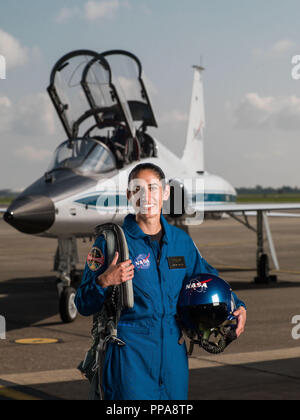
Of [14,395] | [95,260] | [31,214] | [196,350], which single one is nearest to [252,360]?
[196,350]

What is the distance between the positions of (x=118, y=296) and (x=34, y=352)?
5198 millimetres

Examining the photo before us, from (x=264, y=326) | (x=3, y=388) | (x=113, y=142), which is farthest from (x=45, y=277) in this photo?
(x=3, y=388)

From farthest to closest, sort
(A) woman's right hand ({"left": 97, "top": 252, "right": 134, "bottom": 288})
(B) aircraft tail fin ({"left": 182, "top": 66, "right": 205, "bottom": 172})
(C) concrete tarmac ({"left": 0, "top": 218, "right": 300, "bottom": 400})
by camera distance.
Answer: (B) aircraft tail fin ({"left": 182, "top": 66, "right": 205, "bottom": 172}), (C) concrete tarmac ({"left": 0, "top": 218, "right": 300, "bottom": 400}), (A) woman's right hand ({"left": 97, "top": 252, "right": 134, "bottom": 288})

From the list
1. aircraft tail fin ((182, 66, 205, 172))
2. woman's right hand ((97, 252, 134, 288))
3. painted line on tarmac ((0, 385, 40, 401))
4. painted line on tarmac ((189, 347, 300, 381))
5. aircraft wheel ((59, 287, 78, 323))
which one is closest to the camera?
woman's right hand ((97, 252, 134, 288))

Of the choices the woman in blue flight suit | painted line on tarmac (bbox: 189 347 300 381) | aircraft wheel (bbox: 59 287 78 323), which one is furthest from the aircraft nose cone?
the woman in blue flight suit

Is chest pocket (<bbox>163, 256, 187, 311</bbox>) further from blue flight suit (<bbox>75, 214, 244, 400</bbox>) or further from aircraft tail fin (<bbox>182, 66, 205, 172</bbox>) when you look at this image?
aircraft tail fin (<bbox>182, 66, 205, 172</bbox>)

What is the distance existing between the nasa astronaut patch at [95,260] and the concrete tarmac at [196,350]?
2970 mm

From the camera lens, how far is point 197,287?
399 centimetres

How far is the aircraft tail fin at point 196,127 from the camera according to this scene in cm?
2161

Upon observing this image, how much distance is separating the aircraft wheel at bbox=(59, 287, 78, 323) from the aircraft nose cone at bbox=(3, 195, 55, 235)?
3.39ft

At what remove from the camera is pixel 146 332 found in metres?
3.85

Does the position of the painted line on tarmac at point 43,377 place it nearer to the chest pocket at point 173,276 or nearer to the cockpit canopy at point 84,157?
the chest pocket at point 173,276

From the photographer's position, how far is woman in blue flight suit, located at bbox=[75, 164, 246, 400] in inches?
150

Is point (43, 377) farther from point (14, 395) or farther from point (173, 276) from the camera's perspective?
point (173, 276)
